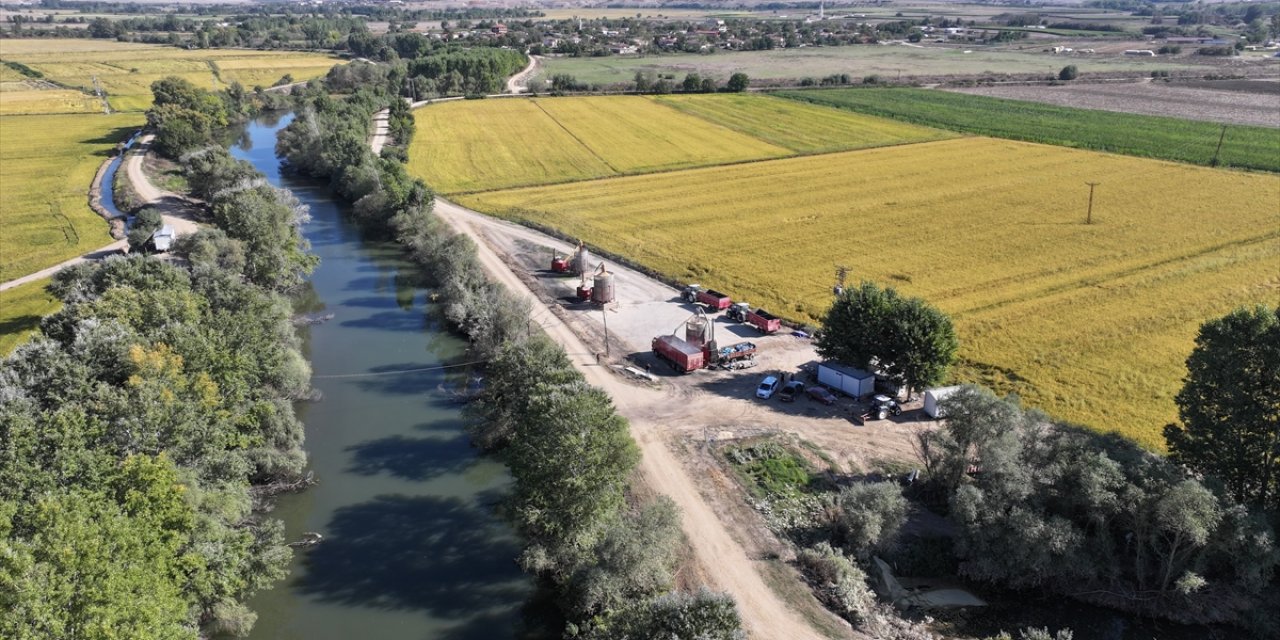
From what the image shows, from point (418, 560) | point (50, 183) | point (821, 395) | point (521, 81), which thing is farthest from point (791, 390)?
point (521, 81)

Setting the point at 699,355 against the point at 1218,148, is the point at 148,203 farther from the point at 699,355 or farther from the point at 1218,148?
the point at 1218,148

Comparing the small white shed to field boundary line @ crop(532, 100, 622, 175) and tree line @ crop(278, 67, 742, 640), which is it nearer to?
tree line @ crop(278, 67, 742, 640)

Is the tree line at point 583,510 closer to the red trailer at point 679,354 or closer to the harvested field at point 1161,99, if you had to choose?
the red trailer at point 679,354

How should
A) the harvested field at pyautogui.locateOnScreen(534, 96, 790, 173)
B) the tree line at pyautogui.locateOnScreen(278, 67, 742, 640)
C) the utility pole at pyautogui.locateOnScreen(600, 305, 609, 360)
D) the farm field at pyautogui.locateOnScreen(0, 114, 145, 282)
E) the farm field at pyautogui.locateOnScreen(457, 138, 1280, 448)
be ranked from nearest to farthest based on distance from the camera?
the tree line at pyautogui.locateOnScreen(278, 67, 742, 640) → the farm field at pyautogui.locateOnScreen(457, 138, 1280, 448) → the utility pole at pyautogui.locateOnScreen(600, 305, 609, 360) → the farm field at pyautogui.locateOnScreen(0, 114, 145, 282) → the harvested field at pyautogui.locateOnScreen(534, 96, 790, 173)

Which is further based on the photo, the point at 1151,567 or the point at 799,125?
the point at 799,125

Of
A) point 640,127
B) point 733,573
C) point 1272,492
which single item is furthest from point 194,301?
point 640,127

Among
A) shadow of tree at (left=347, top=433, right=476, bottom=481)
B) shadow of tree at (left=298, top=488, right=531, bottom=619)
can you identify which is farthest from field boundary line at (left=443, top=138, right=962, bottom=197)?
shadow of tree at (left=298, top=488, right=531, bottom=619)

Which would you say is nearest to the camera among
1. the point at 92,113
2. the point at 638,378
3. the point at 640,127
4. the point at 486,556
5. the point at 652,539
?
the point at 652,539

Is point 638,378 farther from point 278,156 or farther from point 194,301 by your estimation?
point 278,156
